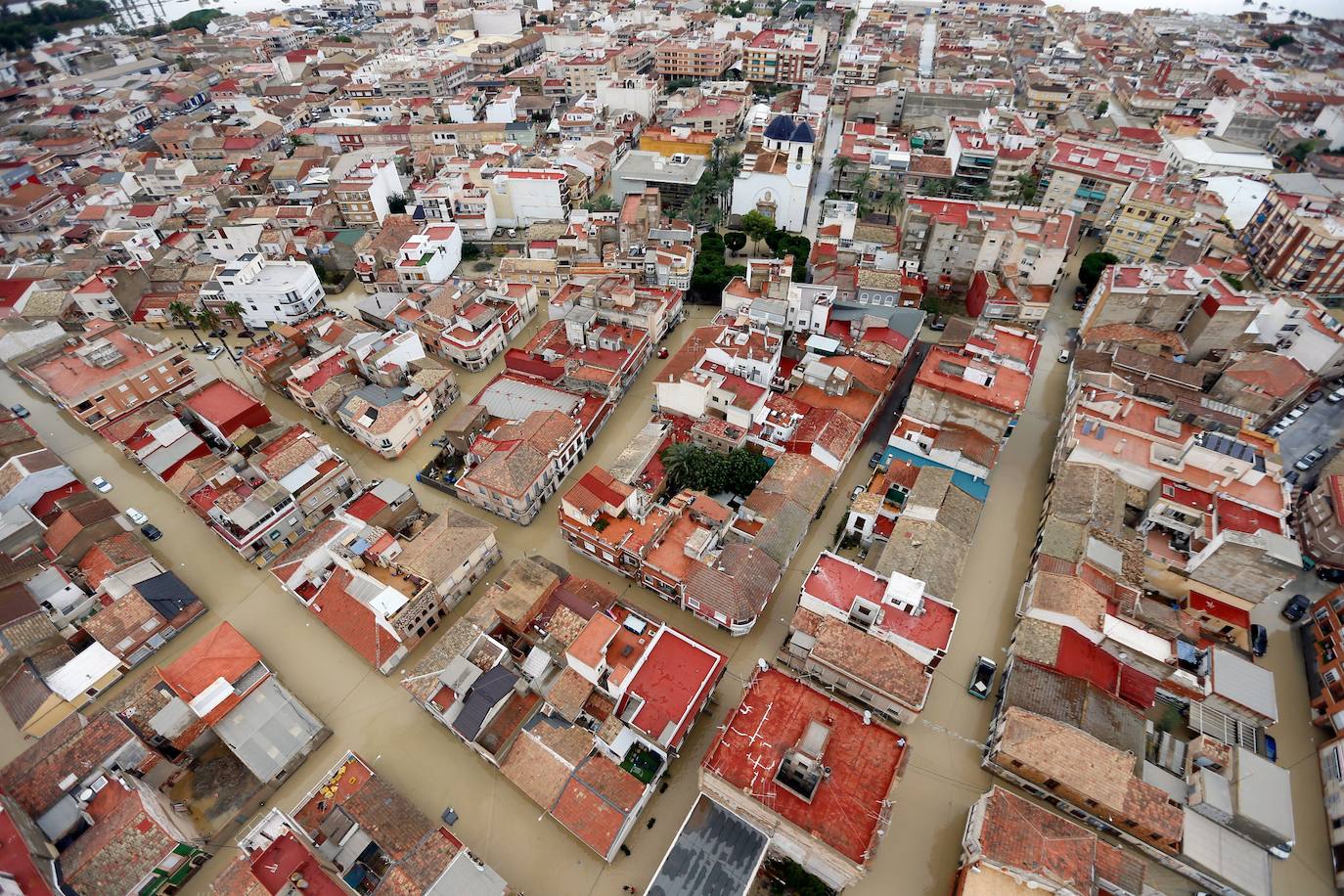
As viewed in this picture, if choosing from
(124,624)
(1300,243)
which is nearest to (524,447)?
(124,624)

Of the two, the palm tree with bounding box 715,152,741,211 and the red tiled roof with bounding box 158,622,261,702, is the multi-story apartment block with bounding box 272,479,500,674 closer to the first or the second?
the red tiled roof with bounding box 158,622,261,702

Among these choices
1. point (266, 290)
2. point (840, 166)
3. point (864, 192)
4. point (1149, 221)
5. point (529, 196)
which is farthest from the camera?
point (840, 166)

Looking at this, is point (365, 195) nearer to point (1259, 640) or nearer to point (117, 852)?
point (117, 852)

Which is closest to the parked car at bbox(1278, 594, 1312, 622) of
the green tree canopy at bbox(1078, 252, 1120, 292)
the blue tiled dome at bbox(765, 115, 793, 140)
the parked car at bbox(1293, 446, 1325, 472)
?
the parked car at bbox(1293, 446, 1325, 472)

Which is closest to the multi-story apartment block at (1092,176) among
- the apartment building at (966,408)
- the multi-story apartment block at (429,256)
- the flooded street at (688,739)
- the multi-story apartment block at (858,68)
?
the flooded street at (688,739)

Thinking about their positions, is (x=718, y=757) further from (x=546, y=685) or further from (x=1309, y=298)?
(x=1309, y=298)

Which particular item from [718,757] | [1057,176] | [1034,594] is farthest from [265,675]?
[1057,176]
